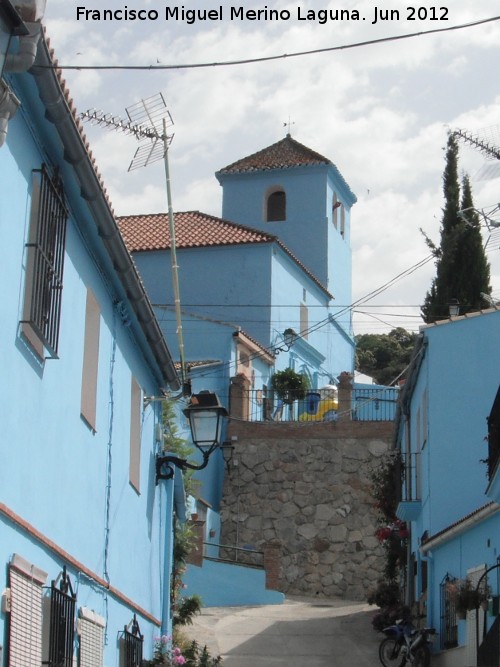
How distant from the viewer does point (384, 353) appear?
214 ft

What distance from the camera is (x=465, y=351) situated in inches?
758

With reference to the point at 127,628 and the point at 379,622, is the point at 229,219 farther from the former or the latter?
the point at 127,628

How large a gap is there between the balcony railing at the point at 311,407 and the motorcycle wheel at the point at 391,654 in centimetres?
1336

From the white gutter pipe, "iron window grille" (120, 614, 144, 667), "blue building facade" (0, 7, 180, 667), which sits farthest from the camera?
the white gutter pipe

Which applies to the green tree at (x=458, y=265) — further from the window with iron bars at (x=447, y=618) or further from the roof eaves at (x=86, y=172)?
the roof eaves at (x=86, y=172)

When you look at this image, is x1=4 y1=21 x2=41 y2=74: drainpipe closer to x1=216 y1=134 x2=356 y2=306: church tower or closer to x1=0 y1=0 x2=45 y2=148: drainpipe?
x1=0 y1=0 x2=45 y2=148: drainpipe

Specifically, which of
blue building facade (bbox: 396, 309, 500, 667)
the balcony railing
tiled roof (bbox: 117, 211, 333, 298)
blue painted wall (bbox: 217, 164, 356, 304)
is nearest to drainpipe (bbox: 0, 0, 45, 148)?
blue building facade (bbox: 396, 309, 500, 667)

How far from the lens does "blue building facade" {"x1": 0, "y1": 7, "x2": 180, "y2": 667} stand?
786 centimetres

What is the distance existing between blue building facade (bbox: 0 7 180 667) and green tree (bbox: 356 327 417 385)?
161ft

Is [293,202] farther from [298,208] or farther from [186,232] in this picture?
[186,232]

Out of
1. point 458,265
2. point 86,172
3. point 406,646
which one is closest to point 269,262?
point 458,265

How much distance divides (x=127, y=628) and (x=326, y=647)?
25.0ft

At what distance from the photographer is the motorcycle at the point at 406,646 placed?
57.4 ft

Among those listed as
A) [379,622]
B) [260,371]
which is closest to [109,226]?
[379,622]
